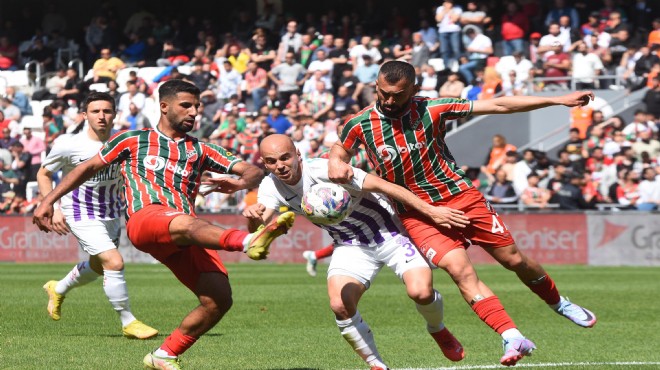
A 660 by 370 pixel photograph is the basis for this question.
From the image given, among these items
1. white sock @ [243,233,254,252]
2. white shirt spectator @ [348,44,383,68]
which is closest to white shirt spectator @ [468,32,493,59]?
white shirt spectator @ [348,44,383,68]

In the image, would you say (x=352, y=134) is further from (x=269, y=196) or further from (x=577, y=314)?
(x=577, y=314)

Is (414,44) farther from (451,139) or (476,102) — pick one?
(476,102)

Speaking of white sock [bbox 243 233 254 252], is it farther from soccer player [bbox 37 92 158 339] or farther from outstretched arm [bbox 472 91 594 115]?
soccer player [bbox 37 92 158 339]

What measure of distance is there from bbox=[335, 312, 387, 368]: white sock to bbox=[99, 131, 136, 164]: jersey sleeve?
Answer: 1.93 meters

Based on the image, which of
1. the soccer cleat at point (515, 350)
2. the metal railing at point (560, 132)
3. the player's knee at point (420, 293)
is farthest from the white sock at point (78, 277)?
the metal railing at point (560, 132)

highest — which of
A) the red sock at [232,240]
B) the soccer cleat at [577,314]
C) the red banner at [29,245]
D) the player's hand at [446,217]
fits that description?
the red sock at [232,240]

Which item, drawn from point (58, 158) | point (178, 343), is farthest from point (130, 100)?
point (178, 343)

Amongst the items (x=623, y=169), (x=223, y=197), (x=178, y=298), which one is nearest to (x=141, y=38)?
(x=223, y=197)

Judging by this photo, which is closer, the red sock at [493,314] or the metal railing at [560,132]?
the red sock at [493,314]

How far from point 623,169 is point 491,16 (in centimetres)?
698

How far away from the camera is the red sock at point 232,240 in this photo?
23.0 ft

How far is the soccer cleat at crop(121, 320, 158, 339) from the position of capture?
34.2 ft

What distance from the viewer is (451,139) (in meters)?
25.2

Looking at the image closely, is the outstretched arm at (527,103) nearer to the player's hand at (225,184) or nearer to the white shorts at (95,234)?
the player's hand at (225,184)
